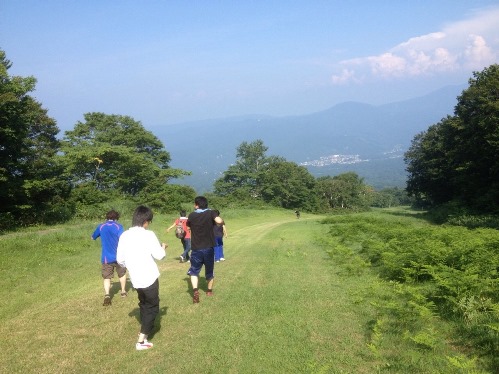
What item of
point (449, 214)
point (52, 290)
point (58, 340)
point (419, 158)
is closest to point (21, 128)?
point (52, 290)

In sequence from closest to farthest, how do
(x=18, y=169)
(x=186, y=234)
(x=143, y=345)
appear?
1. (x=143, y=345)
2. (x=186, y=234)
3. (x=18, y=169)

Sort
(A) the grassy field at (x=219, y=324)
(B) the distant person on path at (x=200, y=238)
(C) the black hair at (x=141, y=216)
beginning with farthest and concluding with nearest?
1. (B) the distant person on path at (x=200, y=238)
2. (C) the black hair at (x=141, y=216)
3. (A) the grassy field at (x=219, y=324)

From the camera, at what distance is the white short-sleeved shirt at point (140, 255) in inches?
252

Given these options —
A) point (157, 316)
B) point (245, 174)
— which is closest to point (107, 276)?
point (157, 316)

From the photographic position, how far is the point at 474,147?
128 feet

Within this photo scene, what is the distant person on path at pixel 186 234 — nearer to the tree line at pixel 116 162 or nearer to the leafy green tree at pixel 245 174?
the tree line at pixel 116 162

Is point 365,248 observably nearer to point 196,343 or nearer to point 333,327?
point 333,327

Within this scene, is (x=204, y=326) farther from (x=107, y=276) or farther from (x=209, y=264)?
(x=107, y=276)

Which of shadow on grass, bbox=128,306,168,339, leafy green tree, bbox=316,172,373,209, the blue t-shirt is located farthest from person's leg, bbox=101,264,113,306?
leafy green tree, bbox=316,172,373,209

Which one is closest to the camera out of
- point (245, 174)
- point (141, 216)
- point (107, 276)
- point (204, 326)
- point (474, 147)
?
point (141, 216)

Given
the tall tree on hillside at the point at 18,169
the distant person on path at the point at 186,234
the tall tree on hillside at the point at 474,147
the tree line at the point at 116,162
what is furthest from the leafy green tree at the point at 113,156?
the tall tree on hillside at the point at 474,147

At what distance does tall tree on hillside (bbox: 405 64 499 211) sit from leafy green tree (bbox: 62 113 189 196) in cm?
3605

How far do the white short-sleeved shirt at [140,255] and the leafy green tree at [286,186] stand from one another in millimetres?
77684

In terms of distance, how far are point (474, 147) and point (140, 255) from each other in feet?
138
